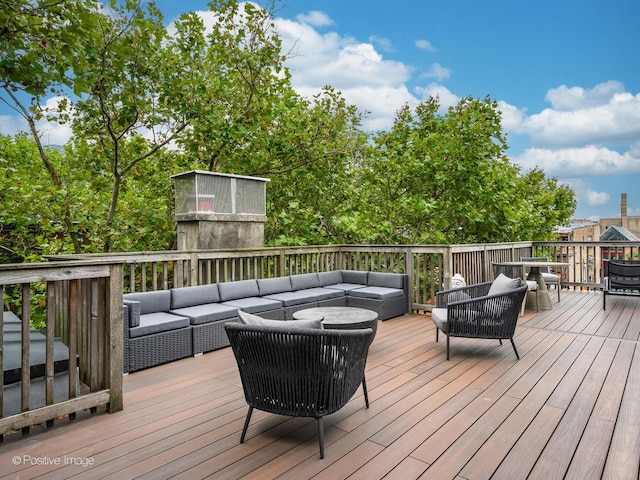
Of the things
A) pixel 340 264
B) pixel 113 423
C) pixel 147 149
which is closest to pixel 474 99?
pixel 340 264

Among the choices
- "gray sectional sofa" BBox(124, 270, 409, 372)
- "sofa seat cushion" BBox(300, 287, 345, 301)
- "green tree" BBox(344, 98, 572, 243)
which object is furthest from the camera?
"green tree" BBox(344, 98, 572, 243)

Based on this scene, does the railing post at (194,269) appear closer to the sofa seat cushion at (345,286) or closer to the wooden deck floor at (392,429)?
the wooden deck floor at (392,429)

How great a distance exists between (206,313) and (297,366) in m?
2.28

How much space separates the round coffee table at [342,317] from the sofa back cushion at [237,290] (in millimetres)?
1193

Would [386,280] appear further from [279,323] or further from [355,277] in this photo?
[279,323]

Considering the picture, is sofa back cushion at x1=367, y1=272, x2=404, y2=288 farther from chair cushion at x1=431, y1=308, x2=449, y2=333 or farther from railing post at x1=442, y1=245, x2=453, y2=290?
chair cushion at x1=431, y1=308, x2=449, y2=333

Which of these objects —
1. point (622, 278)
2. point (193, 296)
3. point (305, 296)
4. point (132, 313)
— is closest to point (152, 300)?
point (193, 296)

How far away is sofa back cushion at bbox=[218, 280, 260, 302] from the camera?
4.89m

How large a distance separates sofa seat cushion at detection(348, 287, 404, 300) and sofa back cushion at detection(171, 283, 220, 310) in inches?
80.9

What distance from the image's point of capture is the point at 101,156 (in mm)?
7746

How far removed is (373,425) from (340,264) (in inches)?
188

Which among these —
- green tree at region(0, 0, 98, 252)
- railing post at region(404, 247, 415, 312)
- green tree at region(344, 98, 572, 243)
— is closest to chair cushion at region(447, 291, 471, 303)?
railing post at region(404, 247, 415, 312)

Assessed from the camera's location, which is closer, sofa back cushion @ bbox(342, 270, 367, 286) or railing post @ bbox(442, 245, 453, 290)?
railing post @ bbox(442, 245, 453, 290)

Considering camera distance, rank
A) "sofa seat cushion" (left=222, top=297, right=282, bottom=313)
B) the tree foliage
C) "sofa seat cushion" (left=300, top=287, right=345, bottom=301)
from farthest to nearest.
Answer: the tree foliage
"sofa seat cushion" (left=300, top=287, right=345, bottom=301)
"sofa seat cushion" (left=222, top=297, right=282, bottom=313)
